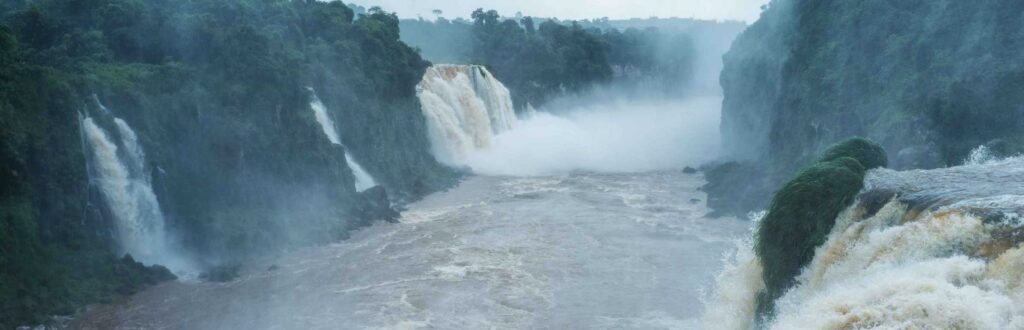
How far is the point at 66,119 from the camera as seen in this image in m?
21.1

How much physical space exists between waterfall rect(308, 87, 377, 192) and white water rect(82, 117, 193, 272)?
8923mm

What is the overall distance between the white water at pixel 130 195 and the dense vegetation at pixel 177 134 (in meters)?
0.37

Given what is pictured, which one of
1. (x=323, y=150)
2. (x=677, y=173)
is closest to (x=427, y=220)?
(x=323, y=150)

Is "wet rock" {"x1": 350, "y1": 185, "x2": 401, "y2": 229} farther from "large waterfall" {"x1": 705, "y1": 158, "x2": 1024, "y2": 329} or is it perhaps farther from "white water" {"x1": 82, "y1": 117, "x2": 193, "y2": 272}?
"large waterfall" {"x1": 705, "y1": 158, "x2": 1024, "y2": 329}

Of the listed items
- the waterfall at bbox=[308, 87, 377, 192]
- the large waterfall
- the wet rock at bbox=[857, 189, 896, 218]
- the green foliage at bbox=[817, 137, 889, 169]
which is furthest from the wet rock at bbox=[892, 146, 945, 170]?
the waterfall at bbox=[308, 87, 377, 192]

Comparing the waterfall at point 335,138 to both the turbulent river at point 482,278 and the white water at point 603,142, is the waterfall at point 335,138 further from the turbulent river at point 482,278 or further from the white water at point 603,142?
the white water at point 603,142

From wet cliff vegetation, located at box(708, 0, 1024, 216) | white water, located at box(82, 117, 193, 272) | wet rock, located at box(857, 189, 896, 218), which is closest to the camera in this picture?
wet rock, located at box(857, 189, 896, 218)

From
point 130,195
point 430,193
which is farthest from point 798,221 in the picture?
point 430,193

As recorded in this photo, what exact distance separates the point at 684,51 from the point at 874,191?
8269 cm

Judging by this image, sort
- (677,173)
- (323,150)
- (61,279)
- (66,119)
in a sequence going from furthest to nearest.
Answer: (677,173) < (323,150) < (66,119) < (61,279)

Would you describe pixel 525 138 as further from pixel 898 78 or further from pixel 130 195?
pixel 130 195

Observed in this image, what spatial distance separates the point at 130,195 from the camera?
898 inches

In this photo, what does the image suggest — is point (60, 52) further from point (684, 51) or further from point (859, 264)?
point (684, 51)

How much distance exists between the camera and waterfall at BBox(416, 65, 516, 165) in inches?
1746
